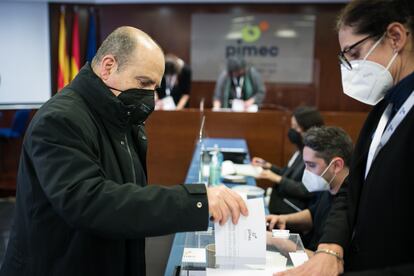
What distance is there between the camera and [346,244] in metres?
1.15

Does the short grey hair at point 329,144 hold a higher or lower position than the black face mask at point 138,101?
lower

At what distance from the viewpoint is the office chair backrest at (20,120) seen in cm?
581

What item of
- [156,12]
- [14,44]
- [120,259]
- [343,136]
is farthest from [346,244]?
[156,12]

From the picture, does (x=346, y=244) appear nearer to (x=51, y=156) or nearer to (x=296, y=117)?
(x=51, y=156)

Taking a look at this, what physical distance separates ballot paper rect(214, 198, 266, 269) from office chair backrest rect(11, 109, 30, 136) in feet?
17.7

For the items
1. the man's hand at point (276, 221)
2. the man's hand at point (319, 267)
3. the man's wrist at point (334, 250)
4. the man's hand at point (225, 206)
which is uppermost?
the man's hand at point (225, 206)

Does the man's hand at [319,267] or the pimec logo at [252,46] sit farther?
the pimec logo at [252,46]

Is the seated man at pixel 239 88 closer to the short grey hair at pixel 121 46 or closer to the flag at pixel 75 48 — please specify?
the flag at pixel 75 48

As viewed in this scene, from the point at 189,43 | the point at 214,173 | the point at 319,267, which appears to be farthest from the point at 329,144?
the point at 189,43

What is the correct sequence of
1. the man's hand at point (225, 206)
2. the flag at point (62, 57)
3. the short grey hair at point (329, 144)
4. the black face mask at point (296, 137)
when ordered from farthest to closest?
the flag at point (62, 57) < the black face mask at point (296, 137) < the short grey hair at point (329, 144) < the man's hand at point (225, 206)

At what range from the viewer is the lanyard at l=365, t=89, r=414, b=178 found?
0.93 metres

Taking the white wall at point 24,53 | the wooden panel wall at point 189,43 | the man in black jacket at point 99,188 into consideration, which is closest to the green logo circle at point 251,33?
the wooden panel wall at point 189,43

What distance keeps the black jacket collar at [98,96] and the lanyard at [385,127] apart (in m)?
0.68

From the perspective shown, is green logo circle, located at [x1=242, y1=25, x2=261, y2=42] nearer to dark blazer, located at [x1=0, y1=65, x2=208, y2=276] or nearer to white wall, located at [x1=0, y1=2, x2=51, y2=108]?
white wall, located at [x1=0, y1=2, x2=51, y2=108]
